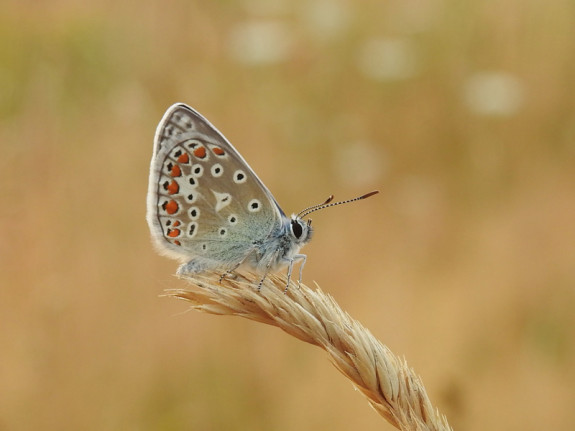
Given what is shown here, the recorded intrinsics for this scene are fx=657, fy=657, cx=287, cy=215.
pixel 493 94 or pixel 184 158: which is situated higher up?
pixel 184 158

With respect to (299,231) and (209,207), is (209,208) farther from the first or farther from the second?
(299,231)

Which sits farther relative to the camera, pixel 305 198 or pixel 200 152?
pixel 305 198

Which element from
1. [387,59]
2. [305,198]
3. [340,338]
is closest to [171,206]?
[340,338]

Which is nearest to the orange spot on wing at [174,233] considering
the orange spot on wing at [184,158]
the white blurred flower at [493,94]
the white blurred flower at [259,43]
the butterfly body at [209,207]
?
the butterfly body at [209,207]

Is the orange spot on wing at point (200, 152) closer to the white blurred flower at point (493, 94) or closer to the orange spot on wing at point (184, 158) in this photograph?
the orange spot on wing at point (184, 158)

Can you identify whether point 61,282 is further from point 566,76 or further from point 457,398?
point 566,76

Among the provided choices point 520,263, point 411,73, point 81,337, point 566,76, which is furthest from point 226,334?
point 566,76
